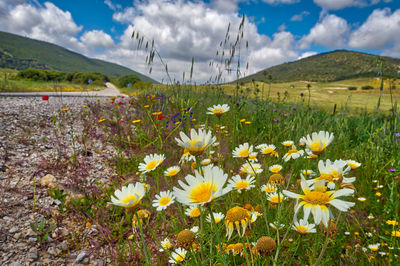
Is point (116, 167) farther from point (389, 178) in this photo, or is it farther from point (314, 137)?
point (389, 178)

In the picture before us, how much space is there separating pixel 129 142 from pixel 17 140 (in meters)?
1.62

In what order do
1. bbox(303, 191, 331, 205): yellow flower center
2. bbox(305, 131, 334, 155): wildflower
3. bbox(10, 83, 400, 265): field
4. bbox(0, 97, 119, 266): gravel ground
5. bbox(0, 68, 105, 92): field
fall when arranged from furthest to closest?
bbox(0, 68, 105, 92): field, bbox(0, 97, 119, 266): gravel ground, bbox(305, 131, 334, 155): wildflower, bbox(10, 83, 400, 265): field, bbox(303, 191, 331, 205): yellow flower center

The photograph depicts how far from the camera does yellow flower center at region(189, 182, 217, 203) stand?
73 centimetres

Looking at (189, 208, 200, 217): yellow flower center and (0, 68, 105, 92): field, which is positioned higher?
(0, 68, 105, 92): field

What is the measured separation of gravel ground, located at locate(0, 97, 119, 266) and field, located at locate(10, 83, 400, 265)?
0.20ft

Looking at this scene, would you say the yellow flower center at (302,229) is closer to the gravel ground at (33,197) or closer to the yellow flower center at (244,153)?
the yellow flower center at (244,153)

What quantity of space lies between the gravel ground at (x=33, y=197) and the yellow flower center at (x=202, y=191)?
4.38 feet

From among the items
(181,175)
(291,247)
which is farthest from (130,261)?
(291,247)

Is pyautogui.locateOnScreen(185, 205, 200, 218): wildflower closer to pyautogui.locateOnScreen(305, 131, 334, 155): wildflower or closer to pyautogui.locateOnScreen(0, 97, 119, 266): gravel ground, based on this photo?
pyautogui.locateOnScreen(305, 131, 334, 155): wildflower

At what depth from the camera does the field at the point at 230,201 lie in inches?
31.9

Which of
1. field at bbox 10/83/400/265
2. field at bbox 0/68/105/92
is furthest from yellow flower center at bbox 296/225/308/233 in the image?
field at bbox 0/68/105/92

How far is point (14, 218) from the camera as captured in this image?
187 cm

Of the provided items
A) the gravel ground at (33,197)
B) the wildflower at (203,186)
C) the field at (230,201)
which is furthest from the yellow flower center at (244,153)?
the gravel ground at (33,197)

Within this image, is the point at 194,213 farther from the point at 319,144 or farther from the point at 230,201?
the point at 319,144
